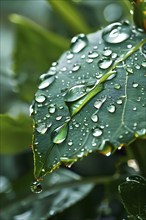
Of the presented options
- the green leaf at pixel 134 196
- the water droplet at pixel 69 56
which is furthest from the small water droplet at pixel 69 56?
the green leaf at pixel 134 196

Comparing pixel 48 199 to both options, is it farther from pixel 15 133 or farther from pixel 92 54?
pixel 92 54

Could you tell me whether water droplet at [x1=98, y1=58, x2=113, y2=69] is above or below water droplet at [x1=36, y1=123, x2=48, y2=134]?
above

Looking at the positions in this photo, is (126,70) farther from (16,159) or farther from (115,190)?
(16,159)

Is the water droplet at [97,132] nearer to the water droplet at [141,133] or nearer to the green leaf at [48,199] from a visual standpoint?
the water droplet at [141,133]

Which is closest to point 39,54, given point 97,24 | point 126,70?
point 97,24

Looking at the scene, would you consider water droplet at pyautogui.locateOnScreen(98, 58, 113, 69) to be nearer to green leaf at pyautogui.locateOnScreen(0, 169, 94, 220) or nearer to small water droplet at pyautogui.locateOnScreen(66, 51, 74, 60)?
small water droplet at pyautogui.locateOnScreen(66, 51, 74, 60)

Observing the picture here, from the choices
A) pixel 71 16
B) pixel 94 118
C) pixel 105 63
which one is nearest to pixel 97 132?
pixel 94 118

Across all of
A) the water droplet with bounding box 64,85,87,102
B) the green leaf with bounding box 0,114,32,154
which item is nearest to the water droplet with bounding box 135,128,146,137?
the water droplet with bounding box 64,85,87,102
